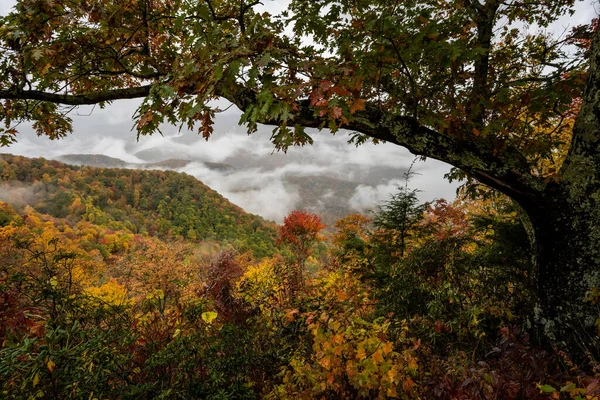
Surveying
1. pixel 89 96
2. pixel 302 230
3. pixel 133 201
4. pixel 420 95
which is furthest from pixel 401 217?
pixel 133 201

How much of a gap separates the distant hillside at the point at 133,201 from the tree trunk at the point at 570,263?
47.4 metres

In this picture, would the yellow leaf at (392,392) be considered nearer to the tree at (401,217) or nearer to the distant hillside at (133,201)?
the tree at (401,217)

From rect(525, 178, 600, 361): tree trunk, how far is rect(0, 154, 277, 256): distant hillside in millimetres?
47365

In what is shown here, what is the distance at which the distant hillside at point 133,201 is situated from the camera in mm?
55938

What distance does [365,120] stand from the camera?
3.19m

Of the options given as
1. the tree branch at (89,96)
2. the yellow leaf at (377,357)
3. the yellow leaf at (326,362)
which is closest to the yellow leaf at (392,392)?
the yellow leaf at (377,357)

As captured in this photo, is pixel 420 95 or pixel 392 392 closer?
pixel 392 392

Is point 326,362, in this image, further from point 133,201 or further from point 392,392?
point 133,201

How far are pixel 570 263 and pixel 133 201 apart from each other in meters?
81.3

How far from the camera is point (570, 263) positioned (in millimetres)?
3227

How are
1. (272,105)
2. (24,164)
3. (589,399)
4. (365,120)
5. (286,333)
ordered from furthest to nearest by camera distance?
1. (24,164)
2. (286,333)
3. (365,120)
4. (272,105)
5. (589,399)

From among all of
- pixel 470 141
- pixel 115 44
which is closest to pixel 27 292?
pixel 115 44

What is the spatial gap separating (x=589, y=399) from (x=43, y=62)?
5391 mm

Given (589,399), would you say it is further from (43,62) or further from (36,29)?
(36,29)
